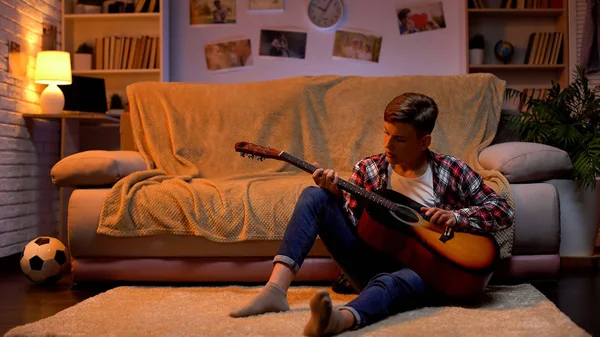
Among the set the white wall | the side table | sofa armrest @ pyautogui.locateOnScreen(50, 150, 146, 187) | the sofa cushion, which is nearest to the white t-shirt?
the sofa cushion

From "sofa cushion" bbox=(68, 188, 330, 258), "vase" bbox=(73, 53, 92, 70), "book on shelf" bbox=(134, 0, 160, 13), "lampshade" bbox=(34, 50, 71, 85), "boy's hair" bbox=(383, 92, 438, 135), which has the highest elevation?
"book on shelf" bbox=(134, 0, 160, 13)

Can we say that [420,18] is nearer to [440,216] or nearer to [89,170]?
[89,170]

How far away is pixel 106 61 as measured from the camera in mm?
4848

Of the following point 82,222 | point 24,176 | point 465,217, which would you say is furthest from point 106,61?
point 465,217

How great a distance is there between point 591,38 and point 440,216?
3463 millimetres

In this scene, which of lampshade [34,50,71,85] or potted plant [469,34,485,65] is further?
potted plant [469,34,485,65]

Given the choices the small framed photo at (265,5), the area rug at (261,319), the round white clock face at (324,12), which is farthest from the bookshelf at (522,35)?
the area rug at (261,319)

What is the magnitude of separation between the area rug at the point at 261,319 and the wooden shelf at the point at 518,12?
3166 mm

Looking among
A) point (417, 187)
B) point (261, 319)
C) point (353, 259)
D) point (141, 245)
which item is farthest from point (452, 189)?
point (141, 245)

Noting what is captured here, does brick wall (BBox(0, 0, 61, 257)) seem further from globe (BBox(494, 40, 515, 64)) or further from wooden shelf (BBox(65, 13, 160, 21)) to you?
globe (BBox(494, 40, 515, 64))

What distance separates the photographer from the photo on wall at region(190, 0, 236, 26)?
199 inches

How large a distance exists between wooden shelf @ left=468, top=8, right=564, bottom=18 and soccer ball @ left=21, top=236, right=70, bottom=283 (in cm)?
348

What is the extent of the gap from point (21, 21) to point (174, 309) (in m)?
2.59

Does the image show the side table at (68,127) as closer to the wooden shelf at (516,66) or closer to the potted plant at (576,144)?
the potted plant at (576,144)
